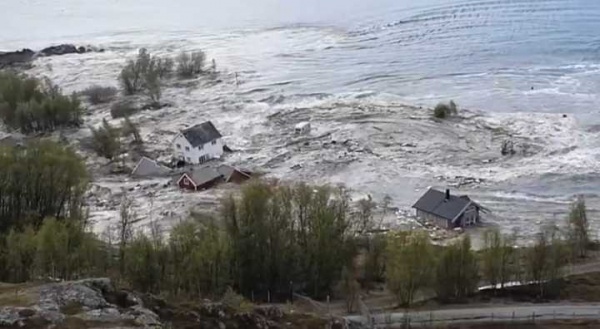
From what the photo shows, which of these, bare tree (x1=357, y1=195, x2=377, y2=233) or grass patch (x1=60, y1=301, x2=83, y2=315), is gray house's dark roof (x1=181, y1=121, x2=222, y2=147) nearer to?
bare tree (x1=357, y1=195, x2=377, y2=233)

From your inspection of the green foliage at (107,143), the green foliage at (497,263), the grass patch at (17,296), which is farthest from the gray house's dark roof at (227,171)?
the grass patch at (17,296)

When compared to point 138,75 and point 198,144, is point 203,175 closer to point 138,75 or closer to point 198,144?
point 198,144

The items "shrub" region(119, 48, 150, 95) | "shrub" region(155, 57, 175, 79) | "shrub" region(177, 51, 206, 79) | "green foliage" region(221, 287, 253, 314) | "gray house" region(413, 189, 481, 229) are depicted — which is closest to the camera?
"green foliage" region(221, 287, 253, 314)

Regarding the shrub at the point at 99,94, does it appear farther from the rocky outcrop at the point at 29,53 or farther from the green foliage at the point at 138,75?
the rocky outcrop at the point at 29,53

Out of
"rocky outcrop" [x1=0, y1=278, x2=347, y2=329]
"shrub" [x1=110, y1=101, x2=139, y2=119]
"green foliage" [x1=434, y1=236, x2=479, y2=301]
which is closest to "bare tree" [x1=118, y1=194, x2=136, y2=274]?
"rocky outcrop" [x1=0, y1=278, x2=347, y2=329]

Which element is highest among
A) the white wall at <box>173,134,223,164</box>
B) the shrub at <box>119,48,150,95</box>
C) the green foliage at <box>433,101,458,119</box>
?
the shrub at <box>119,48,150,95</box>

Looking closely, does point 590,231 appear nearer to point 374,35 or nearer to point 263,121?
point 263,121
